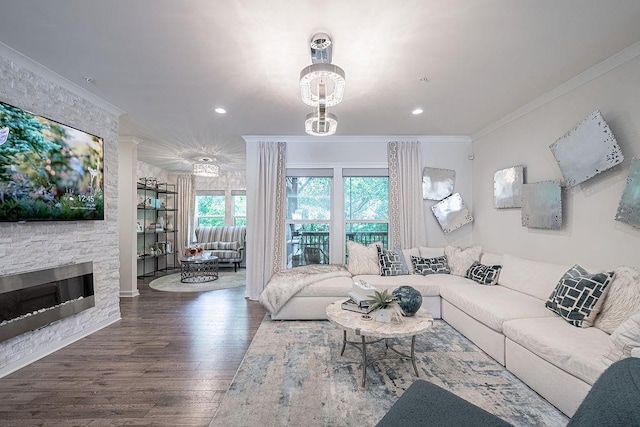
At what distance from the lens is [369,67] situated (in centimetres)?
250

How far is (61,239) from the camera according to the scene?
285 cm

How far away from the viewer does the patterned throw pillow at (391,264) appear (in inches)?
156

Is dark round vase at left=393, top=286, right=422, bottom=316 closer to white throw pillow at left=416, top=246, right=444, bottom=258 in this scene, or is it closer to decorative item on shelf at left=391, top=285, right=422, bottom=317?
decorative item on shelf at left=391, top=285, right=422, bottom=317

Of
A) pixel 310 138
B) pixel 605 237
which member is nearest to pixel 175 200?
pixel 310 138

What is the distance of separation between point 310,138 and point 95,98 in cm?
279

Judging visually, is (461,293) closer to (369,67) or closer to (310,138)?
(369,67)

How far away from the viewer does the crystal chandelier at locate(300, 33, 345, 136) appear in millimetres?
1934

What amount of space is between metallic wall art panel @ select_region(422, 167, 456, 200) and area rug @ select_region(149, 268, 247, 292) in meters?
3.73

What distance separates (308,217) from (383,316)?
8.93 ft

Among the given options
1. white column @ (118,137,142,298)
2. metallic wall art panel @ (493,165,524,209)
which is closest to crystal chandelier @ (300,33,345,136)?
metallic wall art panel @ (493,165,524,209)

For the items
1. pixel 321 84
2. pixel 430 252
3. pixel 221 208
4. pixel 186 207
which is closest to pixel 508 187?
pixel 430 252

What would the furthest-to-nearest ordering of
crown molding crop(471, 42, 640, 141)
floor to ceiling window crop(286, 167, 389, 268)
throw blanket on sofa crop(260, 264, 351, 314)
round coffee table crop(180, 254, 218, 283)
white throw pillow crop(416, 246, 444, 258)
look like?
round coffee table crop(180, 254, 218, 283) → floor to ceiling window crop(286, 167, 389, 268) → white throw pillow crop(416, 246, 444, 258) → throw blanket on sofa crop(260, 264, 351, 314) → crown molding crop(471, 42, 640, 141)

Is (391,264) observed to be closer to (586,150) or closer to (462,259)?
(462,259)

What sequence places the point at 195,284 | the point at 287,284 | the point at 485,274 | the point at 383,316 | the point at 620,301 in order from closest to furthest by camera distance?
the point at 620,301 → the point at 383,316 → the point at 485,274 → the point at 287,284 → the point at 195,284
